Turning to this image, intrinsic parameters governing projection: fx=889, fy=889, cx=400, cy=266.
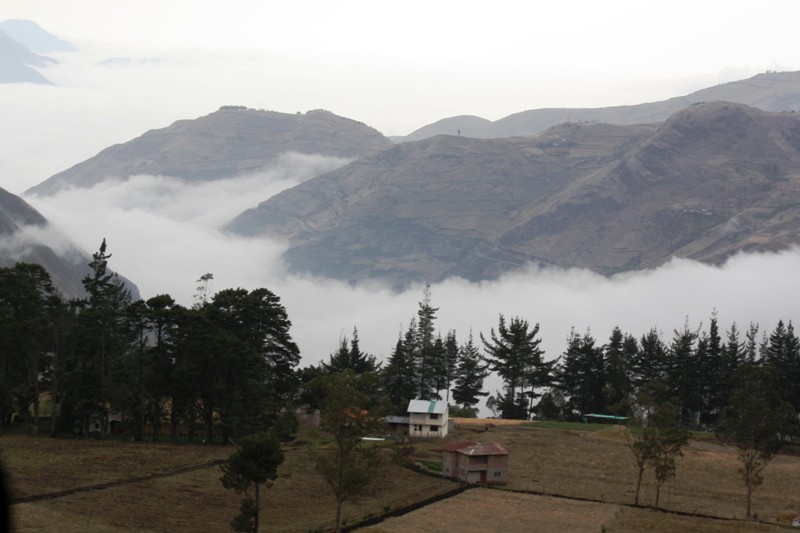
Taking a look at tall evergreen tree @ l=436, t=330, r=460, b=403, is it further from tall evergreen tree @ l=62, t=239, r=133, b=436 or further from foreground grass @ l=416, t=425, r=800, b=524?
tall evergreen tree @ l=62, t=239, r=133, b=436

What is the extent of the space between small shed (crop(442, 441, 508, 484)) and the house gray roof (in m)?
19.4

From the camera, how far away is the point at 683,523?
54281 millimetres

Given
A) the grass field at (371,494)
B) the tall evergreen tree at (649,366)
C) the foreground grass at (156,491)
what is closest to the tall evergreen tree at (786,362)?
the tall evergreen tree at (649,366)

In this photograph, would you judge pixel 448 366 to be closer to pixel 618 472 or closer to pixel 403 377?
pixel 403 377

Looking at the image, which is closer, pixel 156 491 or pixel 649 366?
pixel 156 491

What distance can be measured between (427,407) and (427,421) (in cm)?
145

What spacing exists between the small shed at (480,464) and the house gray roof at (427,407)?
1937 centimetres

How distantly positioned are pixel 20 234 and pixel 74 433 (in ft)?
467

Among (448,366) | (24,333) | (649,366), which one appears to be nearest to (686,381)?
(649,366)

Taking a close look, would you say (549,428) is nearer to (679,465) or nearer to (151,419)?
(679,465)

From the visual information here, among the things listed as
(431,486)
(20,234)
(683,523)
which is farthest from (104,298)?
(20,234)

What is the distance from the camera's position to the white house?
87.9 meters

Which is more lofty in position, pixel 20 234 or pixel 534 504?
pixel 20 234

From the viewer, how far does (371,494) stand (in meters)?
61.2
